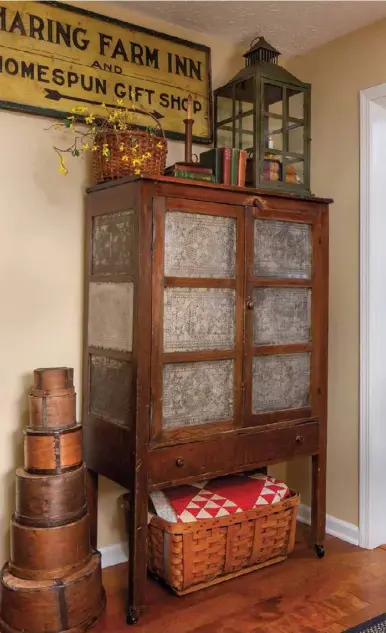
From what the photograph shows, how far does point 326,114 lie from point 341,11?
50 cm

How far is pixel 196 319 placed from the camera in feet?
7.50

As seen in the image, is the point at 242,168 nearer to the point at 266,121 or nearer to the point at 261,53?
the point at 266,121

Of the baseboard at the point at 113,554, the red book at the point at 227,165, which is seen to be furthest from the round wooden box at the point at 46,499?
the red book at the point at 227,165

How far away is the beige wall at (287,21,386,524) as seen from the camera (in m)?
2.86

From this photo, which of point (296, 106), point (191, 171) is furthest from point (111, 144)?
point (296, 106)

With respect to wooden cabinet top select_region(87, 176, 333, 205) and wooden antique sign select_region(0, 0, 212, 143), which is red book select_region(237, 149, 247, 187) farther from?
wooden antique sign select_region(0, 0, 212, 143)

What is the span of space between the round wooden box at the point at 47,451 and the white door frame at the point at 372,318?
1457mm

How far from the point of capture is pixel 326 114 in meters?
3.00

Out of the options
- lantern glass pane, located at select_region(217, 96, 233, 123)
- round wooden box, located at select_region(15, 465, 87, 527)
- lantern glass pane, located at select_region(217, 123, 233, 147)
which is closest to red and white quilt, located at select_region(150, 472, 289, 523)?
round wooden box, located at select_region(15, 465, 87, 527)

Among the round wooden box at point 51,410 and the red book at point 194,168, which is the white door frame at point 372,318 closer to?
the red book at point 194,168

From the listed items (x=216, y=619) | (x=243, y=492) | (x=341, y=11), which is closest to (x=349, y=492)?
(x=243, y=492)

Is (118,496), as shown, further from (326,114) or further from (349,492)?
(326,114)

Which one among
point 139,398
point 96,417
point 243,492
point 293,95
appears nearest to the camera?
point 139,398

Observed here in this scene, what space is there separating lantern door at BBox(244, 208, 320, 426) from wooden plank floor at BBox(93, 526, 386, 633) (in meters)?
0.66
